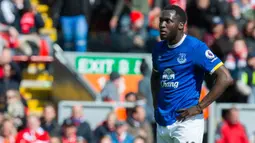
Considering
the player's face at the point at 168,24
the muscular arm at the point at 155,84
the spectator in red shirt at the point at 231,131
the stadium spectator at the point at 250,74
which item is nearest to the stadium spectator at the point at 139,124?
the spectator in red shirt at the point at 231,131

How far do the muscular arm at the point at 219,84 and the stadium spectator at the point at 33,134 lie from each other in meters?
4.99

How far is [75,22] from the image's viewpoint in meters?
15.8

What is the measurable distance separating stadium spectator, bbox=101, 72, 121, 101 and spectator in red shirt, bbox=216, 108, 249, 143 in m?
1.93

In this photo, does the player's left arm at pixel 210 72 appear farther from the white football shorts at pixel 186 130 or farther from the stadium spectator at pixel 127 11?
the stadium spectator at pixel 127 11

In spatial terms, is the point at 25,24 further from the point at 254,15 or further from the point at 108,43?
the point at 254,15

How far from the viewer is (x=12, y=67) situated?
14688 millimetres

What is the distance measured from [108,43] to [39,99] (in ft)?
7.20

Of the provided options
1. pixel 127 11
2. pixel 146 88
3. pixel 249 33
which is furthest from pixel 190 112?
pixel 127 11

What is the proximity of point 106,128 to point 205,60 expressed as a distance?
4.98m

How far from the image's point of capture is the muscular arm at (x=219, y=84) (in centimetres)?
843

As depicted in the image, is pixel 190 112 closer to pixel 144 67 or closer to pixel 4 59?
pixel 144 67

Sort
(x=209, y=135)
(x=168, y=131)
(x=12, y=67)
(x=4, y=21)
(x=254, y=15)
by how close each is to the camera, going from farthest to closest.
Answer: (x=254, y=15), (x=4, y=21), (x=12, y=67), (x=209, y=135), (x=168, y=131)

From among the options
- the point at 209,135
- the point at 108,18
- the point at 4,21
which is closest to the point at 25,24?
the point at 4,21

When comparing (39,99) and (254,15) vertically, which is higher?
(254,15)
